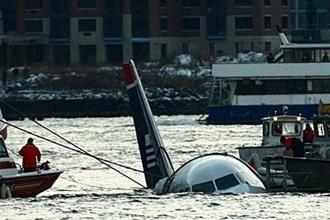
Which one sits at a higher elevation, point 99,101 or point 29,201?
point 29,201

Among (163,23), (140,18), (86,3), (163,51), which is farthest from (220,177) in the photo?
(86,3)

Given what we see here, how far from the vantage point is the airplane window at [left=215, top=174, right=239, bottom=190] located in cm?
4347

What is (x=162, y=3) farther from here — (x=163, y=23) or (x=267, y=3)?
(x=267, y=3)

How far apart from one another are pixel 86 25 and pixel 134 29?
16.2 feet

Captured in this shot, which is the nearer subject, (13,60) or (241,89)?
(241,89)

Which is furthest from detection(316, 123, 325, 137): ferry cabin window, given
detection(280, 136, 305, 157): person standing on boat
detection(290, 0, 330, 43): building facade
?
detection(290, 0, 330, 43): building facade

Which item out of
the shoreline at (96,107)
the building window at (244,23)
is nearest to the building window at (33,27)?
the shoreline at (96,107)

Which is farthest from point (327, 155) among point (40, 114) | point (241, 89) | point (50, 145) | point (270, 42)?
point (270, 42)

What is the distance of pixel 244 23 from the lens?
166875mm

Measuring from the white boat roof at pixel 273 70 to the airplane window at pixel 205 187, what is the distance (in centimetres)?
7660

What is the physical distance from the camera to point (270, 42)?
166625 mm

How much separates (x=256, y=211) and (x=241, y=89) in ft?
269

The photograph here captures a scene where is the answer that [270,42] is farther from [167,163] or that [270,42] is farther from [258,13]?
[167,163]

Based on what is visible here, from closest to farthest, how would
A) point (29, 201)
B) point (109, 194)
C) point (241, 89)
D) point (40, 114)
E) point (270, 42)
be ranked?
point (29, 201) < point (109, 194) < point (241, 89) < point (40, 114) < point (270, 42)
